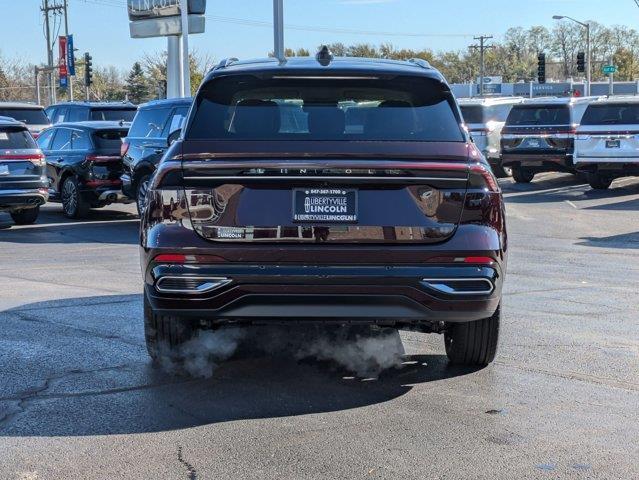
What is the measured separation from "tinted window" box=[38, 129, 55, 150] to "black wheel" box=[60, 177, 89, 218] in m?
1.07

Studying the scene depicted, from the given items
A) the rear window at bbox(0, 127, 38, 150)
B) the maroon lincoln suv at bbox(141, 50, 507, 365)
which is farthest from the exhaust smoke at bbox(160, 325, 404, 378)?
the rear window at bbox(0, 127, 38, 150)

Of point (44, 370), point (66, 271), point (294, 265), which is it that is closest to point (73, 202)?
point (66, 271)

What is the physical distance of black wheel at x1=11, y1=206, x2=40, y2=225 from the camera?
1647 cm

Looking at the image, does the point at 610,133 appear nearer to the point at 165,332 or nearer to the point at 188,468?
the point at 165,332

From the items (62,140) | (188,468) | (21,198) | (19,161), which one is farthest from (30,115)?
(188,468)

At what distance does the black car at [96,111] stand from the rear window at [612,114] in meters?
10.1

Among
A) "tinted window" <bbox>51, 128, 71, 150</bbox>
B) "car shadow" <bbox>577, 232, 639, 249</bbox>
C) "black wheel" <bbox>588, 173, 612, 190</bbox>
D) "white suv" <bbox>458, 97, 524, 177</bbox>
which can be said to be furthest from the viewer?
"white suv" <bbox>458, 97, 524, 177</bbox>

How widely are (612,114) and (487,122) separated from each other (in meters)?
4.18

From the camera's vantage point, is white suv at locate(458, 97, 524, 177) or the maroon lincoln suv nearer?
the maroon lincoln suv

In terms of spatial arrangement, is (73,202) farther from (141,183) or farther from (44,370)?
(44,370)

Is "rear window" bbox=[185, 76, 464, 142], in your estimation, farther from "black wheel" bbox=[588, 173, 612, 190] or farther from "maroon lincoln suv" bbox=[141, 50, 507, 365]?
"black wheel" bbox=[588, 173, 612, 190]

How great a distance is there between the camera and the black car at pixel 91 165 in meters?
16.7

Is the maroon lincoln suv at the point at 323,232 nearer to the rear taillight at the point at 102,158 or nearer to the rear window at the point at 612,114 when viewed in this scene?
the rear taillight at the point at 102,158

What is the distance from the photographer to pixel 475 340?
19.5 feet
